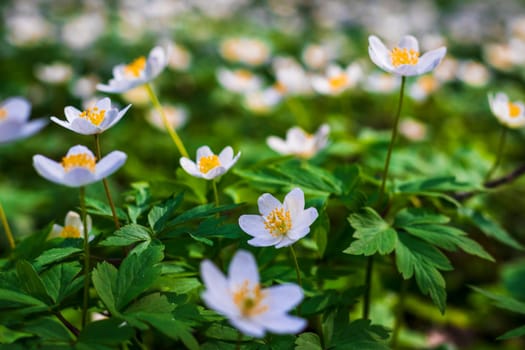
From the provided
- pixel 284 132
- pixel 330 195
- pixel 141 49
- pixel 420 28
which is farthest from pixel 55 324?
pixel 420 28

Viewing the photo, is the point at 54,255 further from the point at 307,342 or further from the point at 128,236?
the point at 307,342

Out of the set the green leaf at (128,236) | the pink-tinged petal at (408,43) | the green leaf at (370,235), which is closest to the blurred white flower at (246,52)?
the pink-tinged petal at (408,43)

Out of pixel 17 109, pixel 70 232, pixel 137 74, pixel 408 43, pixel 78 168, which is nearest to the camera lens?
pixel 78 168

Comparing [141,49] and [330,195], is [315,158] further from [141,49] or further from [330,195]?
[141,49]

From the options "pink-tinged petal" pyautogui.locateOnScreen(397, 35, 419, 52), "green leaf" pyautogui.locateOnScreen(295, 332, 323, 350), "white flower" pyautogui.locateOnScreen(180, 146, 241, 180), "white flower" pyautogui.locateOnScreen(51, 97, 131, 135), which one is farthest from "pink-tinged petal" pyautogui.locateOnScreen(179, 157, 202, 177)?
"pink-tinged petal" pyautogui.locateOnScreen(397, 35, 419, 52)

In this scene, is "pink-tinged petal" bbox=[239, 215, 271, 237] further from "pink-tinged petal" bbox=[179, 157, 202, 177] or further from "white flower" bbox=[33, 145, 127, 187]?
"white flower" bbox=[33, 145, 127, 187]

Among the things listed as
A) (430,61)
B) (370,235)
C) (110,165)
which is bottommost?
(370,235)

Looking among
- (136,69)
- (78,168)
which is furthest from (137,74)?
(78,168)

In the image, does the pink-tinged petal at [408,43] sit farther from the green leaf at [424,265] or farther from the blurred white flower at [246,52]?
the blurred white flower at [246,52]
